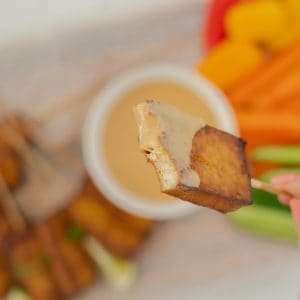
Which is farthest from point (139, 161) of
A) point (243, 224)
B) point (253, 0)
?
point (253, 0)

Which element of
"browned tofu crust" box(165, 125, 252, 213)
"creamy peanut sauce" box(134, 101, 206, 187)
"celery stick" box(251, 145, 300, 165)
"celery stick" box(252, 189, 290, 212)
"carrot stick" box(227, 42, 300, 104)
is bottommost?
"celery stick" box(252, 189, 290, 212)

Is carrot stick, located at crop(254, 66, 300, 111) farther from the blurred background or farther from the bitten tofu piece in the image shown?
the bitten tofu piece

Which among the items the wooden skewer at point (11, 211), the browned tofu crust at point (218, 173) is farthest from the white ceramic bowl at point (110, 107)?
the browned tofu crust at point (218, 173)

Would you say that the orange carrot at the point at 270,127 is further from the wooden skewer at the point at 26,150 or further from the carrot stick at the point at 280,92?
the wooden skewer at the point at 26,150

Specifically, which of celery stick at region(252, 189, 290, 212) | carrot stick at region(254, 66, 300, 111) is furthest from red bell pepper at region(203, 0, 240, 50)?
celery stick at region(252, 189, 290, 212)

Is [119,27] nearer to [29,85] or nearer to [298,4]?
[29,85]

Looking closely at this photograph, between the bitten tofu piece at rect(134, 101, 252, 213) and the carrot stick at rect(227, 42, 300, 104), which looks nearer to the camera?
the bitten tofu piece at rect(134, 101, 252, 213)
